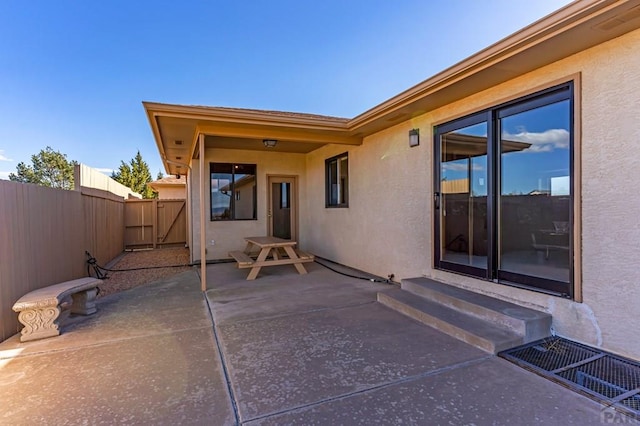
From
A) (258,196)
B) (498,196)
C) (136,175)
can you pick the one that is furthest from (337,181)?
(136,175)

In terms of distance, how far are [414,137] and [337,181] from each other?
2781mm

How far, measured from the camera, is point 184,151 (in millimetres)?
7570

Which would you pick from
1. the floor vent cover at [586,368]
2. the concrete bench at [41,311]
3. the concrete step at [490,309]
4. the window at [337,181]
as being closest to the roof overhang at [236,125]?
the window at [337,181]

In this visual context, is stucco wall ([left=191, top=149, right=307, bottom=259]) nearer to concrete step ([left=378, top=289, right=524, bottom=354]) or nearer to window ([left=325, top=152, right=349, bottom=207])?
window ([left=325, top=152, right=349, bottom=207])

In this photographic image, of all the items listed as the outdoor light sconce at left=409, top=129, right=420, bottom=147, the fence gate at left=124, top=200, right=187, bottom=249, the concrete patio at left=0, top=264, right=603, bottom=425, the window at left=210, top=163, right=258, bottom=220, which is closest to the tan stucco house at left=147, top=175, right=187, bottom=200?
the fence gate at left=124, top=200, right=187, bottom=249

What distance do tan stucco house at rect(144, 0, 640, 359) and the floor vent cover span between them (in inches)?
6.1

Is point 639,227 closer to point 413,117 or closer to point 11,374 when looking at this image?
point 413,117

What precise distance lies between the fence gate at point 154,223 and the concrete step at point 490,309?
9.84 m

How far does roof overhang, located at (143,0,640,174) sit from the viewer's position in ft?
7.95

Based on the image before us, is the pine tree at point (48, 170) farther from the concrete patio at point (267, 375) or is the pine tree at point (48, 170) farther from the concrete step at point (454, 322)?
the concrete step at point (454, 322)

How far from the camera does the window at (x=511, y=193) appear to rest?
3.10 m

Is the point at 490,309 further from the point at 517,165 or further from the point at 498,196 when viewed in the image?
the point at 517,165

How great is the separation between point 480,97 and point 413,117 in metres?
1.19

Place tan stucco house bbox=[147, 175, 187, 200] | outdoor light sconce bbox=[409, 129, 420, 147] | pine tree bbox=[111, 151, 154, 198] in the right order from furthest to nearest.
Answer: pine tree bbox=[111, 151, 154, 198], tan stucco house bbox=[147, 175, 187, 200], outdoor light sconce bbox=[409, 129, 420, 147]
